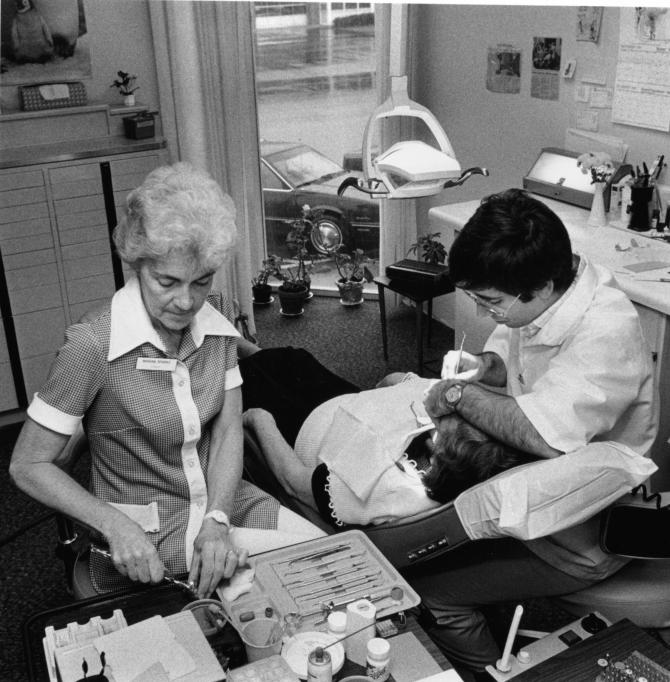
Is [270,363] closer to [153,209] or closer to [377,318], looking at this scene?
[153,209]

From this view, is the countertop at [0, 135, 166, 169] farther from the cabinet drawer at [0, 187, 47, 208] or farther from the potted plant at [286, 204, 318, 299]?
the potted plant at [286, 204, 318, 299]

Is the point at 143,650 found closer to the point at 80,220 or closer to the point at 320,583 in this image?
the point at 320,583

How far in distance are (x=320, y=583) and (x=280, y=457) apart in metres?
0.63

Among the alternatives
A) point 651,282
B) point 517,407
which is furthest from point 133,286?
point 651,282

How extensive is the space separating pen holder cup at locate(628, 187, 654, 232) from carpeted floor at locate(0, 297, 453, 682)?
1251mm

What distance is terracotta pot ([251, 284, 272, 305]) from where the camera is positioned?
4.88m

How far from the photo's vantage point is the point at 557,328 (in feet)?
6.08

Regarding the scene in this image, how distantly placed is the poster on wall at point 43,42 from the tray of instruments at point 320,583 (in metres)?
2.98

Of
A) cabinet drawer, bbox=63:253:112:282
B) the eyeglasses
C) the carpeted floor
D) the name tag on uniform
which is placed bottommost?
the carpeted floor

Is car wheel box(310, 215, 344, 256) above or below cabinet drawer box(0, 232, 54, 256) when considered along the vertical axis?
below

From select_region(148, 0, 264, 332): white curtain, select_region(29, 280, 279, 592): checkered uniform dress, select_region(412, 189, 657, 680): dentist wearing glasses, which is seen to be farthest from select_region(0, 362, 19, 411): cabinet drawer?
select_region(412, 189, 657, 680): dentist wearing glasses

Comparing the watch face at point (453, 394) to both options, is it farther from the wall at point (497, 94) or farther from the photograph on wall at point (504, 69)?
the photograph on wall at point (504, 69)

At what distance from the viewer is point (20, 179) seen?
339 cm

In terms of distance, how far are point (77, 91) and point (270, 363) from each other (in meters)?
2.01
